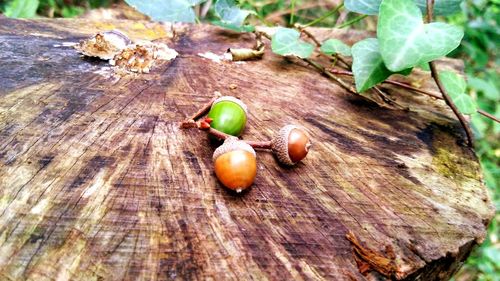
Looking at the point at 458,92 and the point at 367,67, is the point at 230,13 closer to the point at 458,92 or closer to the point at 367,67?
the point at 367,67

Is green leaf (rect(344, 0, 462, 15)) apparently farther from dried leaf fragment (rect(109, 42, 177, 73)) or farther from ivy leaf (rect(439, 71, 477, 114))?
dried leaf fragment (rect(109, 42, 177, 73))

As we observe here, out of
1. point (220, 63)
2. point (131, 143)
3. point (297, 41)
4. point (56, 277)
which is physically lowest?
point (56, 277)

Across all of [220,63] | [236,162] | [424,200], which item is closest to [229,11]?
[220,63]

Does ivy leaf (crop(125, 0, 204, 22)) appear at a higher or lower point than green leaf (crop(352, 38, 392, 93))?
higher

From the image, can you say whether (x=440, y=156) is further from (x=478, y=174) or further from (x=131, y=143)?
(x=131, y=143)

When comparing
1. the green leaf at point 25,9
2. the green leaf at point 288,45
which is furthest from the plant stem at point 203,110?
the green leaf at point 25,9

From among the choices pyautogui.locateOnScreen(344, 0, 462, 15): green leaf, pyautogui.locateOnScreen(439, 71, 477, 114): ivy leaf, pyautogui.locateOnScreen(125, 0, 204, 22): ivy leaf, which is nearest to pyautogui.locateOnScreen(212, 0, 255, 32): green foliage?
pyautogui.locateOnScreen(125, 0, 204, 22): ivy leaf
